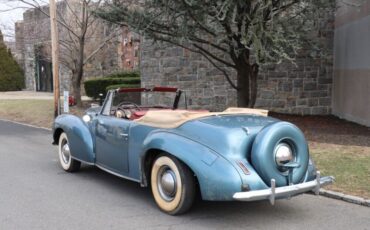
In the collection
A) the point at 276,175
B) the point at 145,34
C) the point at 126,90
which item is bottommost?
the point at 276,175

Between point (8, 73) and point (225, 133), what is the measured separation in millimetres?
30400

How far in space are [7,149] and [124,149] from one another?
16.6 feet

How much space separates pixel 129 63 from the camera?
25953mm

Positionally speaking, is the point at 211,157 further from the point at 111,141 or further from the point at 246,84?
the point at 246,84

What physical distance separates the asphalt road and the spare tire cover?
521mm

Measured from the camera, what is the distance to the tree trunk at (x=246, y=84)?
11.7 m

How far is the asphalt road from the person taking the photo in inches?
199

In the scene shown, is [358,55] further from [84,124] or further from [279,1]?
[84,124]

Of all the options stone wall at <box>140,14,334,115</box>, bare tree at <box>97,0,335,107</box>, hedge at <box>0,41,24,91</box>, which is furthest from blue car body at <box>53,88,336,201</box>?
hedge at <box>0,41,24,91</box>

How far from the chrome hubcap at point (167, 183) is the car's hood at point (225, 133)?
1.56ft

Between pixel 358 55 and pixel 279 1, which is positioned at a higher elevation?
pixel 279 1

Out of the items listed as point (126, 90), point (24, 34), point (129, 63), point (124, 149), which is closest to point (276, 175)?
point (124, 149)

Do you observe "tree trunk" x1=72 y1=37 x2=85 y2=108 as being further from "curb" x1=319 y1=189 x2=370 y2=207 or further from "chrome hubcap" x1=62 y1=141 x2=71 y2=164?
"curb" x1=319 y1=189 x2=370 y2=207

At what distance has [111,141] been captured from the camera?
6.36 metres
